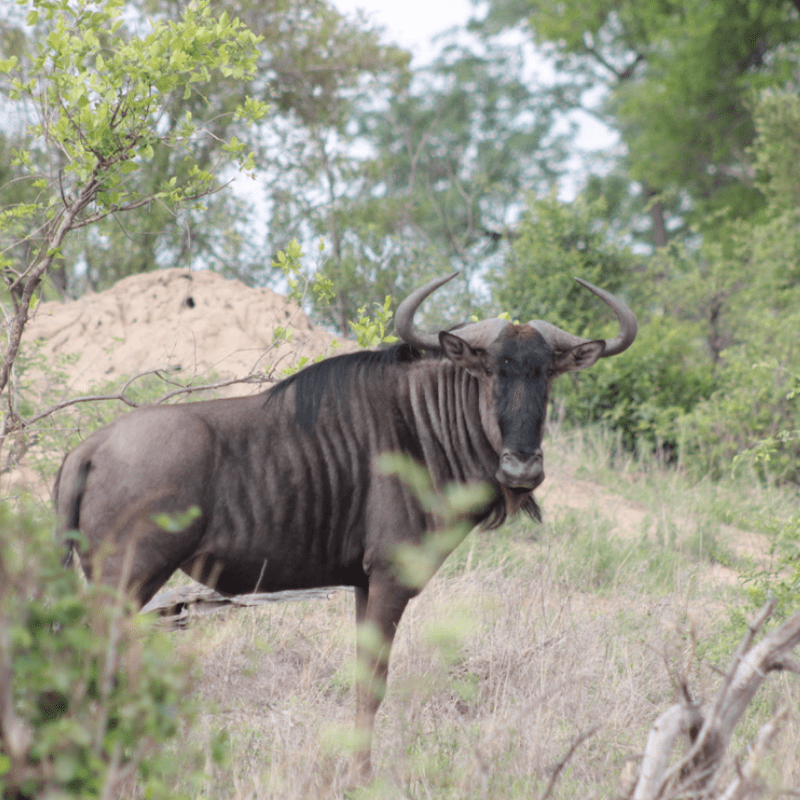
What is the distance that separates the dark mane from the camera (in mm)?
3383

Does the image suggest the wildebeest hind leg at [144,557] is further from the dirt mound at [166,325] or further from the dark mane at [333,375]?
the dirt mound at [166,325]

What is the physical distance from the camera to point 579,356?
3.58 meters

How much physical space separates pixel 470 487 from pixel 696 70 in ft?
62.0

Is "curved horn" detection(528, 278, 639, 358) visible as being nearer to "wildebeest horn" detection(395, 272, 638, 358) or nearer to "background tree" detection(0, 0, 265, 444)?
"wildebeest horn" detection(395, 272, 638, 358)

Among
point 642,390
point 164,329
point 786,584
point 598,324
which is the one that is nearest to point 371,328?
point 786,584

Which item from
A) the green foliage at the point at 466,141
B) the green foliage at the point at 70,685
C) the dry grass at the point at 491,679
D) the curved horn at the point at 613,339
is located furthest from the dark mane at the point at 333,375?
the green foliage at the point at 466,141

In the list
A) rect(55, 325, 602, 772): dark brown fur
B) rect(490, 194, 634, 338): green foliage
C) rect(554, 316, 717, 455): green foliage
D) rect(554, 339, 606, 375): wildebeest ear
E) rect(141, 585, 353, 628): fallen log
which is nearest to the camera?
rect(55, 325, 602, 772): dark brown fur

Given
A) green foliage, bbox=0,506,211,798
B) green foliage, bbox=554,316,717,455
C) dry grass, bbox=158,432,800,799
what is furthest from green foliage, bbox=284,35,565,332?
green foliage, bbox=0,506,211,798

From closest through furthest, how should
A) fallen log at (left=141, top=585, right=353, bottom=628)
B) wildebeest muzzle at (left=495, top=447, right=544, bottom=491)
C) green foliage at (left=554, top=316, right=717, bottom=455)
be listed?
wildebeest muzzle at (left=495, top=447, right=544, bottom=491)
fallen log at (left=141, top=585, right=353, bottom=628)
green foliage at (left=554, top=316, right=717, bottom=455)

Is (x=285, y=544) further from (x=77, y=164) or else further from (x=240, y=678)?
(x=77, y=164)

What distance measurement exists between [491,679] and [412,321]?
1915mm

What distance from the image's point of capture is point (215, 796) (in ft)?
8.93

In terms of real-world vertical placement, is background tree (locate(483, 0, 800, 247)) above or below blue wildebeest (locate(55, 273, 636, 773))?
above

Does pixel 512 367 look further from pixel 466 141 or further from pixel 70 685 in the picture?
pixel 466 141
